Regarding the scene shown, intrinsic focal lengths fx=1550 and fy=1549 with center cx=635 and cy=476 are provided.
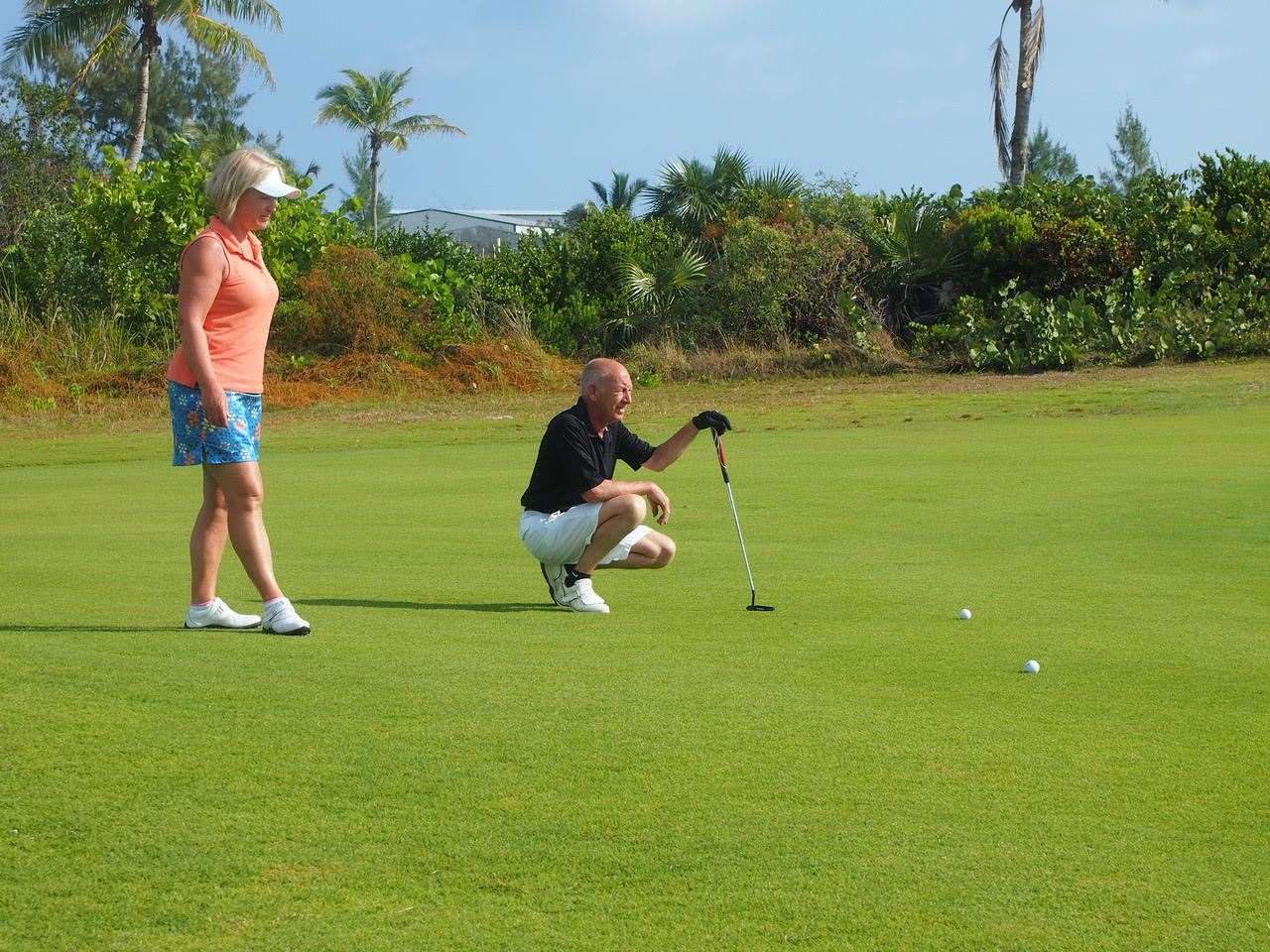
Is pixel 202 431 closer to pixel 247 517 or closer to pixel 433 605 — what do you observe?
pixel 247 517

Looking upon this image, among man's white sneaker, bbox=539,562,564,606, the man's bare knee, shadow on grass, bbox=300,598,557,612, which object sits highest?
the man's bare knee

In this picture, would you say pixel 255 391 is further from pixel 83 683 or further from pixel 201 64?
pixel 201 64

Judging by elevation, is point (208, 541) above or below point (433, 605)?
above

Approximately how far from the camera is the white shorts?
24.8ft

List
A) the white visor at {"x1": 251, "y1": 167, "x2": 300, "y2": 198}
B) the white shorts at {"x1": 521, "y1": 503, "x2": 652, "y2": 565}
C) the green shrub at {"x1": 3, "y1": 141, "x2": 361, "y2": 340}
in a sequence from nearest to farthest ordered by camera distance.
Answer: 1. the white visor at {"x1": 251, "y1": 167, "x2": 300, "y2": 198}
2. the white shorts at {"x1": 521, "y1": 503, "x2": 652, "y2": 565}
3. the green shrub at {"x1": 3, "y1": 141, "x2": 361, "y2": 340}

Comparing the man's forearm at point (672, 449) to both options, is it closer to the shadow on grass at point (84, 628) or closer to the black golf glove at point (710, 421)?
the black golf glove at point (710, 421)

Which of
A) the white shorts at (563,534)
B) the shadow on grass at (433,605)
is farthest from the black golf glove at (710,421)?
the shadow on grass at (433,605)

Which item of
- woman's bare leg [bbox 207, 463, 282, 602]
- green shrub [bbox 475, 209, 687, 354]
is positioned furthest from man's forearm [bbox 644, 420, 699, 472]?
green shrub [bbox 475, 209, 687, 354]

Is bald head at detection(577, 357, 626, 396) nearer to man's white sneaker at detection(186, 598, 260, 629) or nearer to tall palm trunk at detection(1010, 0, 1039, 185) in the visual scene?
man's white sneaker at detection(186, 598, 260, 629)

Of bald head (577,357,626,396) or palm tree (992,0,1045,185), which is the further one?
palm tree (992,0,1045,185)

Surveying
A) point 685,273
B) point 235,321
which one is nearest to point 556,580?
point 235,321

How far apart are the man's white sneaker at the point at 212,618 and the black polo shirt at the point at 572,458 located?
1765 millimetres

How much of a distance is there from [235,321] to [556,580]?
81.9 inches

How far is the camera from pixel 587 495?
762 centimetres
